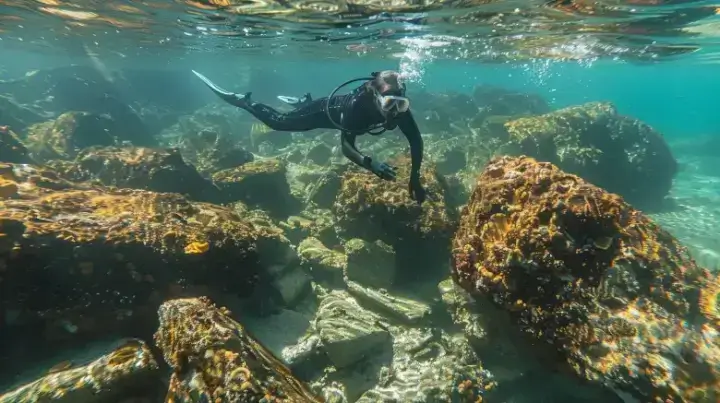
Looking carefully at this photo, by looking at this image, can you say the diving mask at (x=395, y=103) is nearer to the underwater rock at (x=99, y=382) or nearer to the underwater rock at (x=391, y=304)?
the underwater rock at (x=391, y=304)

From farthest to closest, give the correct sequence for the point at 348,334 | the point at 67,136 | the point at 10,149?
1. the point at 67,136
2. the point at 10,149
3. the point at 348,334

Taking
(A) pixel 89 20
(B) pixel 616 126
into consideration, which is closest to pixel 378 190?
(B) pixel 616 126

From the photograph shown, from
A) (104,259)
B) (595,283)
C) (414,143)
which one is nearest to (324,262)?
(414,143)

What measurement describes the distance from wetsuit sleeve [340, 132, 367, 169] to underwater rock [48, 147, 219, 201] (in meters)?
5.53

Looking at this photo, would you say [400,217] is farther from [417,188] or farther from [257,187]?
[257,187]

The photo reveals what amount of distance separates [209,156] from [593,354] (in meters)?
14.8

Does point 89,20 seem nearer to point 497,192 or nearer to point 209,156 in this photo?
point 209,156

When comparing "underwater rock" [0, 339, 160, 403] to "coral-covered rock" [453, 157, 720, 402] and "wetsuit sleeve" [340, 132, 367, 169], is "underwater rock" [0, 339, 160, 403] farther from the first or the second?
"wetsuit sleeve" [340, 132, 367, 169]

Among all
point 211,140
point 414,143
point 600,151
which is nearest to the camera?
point 414,143

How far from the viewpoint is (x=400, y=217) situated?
7699 millimetres

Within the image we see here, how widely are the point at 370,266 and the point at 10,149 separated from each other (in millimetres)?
13066

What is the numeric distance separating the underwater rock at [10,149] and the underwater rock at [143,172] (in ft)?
8.91

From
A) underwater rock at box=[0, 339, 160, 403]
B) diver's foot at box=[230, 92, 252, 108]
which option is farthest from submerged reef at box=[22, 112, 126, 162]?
underwater rock at box=[0, 339, 160, 403]

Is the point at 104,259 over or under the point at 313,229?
over
